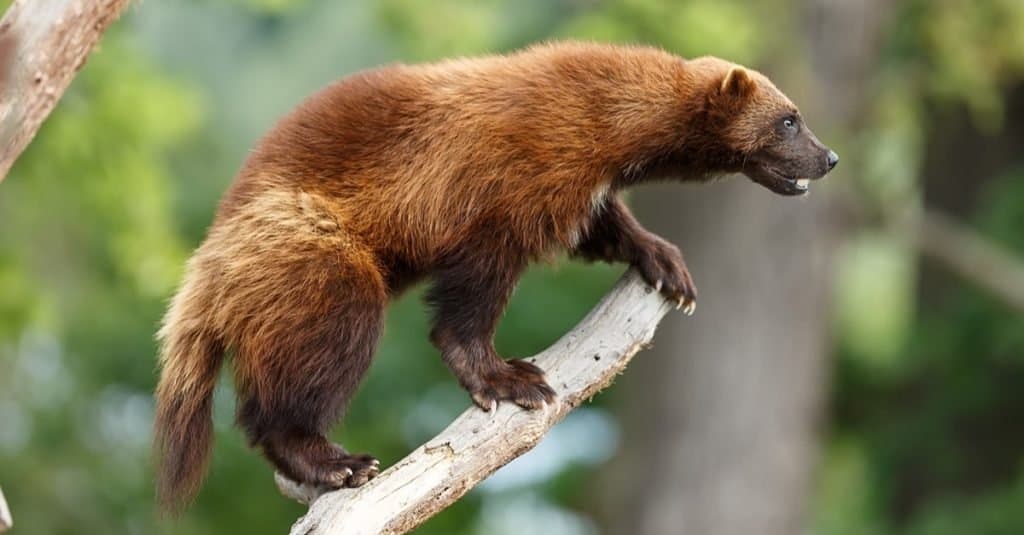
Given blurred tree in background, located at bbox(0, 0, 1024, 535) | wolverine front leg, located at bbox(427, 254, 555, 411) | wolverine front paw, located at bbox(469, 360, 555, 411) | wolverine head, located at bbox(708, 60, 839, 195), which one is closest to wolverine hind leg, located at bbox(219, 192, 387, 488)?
wolverine front leg, located at bbox(427, 254, 555, 411)

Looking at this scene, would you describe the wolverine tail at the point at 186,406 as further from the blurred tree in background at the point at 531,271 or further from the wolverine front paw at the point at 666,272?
the blurred tree in background at the point at 531,271

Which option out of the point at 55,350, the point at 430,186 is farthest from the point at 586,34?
the point at 55,350

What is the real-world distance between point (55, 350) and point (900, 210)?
22.8 feet

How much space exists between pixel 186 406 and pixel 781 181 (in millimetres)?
2194

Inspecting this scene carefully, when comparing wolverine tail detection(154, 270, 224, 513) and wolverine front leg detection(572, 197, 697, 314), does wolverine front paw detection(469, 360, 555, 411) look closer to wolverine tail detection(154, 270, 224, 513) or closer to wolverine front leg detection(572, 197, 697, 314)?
wolverine front leg detection(572, 197, 697, 314)

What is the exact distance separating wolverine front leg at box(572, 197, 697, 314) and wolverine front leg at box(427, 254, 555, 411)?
1.66ft

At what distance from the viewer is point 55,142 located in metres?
10.1

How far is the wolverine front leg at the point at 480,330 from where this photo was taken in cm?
540

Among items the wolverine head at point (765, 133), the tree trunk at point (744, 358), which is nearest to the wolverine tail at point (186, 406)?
the wolverine head at point (765, 133)

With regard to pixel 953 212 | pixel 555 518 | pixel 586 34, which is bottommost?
pixel 555 518

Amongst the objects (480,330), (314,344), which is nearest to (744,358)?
(480,330)

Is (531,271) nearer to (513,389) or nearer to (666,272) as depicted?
(666,272)

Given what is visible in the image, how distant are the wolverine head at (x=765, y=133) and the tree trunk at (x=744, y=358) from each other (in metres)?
6.15

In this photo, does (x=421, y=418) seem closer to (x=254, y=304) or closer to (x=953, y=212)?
(x=953, y=212)
